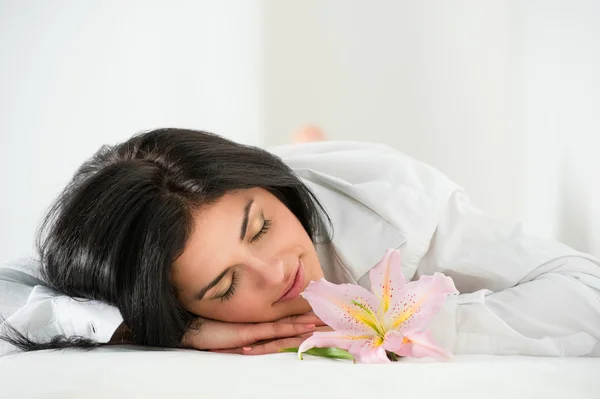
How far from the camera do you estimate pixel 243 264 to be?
1.24 meters

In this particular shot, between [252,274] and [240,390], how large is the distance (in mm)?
426

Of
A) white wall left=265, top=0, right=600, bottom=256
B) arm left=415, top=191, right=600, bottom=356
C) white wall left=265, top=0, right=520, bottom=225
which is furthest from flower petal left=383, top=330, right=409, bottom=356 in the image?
white wall left=265, top=0, right=520, bottom=225

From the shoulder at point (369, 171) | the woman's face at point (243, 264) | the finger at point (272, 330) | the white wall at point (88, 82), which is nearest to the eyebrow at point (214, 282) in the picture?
the woman's face at point (243, 264)

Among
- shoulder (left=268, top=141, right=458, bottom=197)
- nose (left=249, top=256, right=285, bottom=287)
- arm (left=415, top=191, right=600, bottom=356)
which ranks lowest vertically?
arm (left=415, top=191, right=600, bottom=356)

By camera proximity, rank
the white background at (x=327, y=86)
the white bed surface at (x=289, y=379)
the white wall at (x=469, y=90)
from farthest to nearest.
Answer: the white background at (x=327, y=86)
the white wall at (x=469, y=90)
the white bed surface at (x=289, y=379)

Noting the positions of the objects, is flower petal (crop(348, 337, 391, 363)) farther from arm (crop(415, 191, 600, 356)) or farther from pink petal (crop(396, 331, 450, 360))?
arm (crop(415, 191, 600, 356))

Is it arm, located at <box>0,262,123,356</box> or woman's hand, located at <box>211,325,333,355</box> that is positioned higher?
arm, located at <box>0,262,123,356</box>

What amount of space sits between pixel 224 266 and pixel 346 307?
26 centimetres

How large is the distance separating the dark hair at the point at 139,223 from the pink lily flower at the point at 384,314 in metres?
0.29

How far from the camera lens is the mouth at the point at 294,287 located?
50.9 inches

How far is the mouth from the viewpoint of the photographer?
50.9 inches

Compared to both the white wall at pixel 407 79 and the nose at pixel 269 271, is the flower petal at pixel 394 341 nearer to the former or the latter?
the nose at pixel 269 271

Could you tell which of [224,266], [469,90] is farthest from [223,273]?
[469,90]

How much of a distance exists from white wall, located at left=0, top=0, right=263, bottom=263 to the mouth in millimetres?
1614
